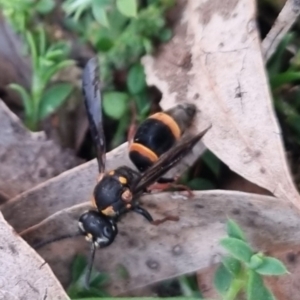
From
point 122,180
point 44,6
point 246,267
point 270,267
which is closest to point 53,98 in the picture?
point 44,6

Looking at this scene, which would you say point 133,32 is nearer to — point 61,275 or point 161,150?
point 161,150

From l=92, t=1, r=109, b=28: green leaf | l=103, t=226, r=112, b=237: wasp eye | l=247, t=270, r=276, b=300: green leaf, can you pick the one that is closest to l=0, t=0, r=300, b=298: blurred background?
l=92, t=1, r=109, b=28: green leaf

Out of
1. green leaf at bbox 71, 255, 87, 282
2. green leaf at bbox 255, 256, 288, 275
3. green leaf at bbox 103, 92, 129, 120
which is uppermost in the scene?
green leaf at bbox 103, 92, 129, 120

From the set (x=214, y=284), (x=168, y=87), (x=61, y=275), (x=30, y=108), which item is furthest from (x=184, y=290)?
(x=30, y=108)

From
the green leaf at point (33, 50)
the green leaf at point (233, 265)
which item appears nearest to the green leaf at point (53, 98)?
the green leaf at point (33, 50)

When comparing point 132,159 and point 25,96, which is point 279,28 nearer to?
point 132,159

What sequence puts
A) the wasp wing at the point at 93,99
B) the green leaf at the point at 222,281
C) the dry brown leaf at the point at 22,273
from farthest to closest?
1. the wasp wing at the point at 93,99
2. the dry brown leaf at the point at 22,273
3. the green leaf at the point at 222,281

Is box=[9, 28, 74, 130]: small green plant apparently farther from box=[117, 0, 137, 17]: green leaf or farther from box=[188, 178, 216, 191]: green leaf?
box=[188, 178, 216, 191]: green leaf

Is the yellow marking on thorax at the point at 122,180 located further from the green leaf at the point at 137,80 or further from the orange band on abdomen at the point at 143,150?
the green leaf at the point at 137,80
